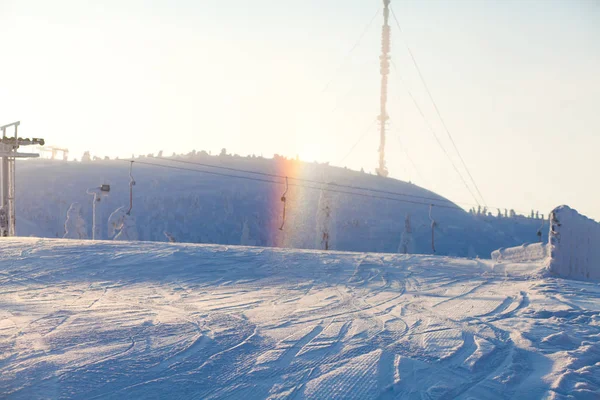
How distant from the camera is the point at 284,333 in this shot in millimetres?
7238

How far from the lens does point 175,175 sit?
298ft

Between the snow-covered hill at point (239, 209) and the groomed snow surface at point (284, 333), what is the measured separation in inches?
1853

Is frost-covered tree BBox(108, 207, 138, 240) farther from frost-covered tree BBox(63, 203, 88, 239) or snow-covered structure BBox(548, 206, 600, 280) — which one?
snow-covered structure BBox(548, 206, 600, 280)

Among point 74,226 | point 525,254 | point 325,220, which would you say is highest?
point 525,254

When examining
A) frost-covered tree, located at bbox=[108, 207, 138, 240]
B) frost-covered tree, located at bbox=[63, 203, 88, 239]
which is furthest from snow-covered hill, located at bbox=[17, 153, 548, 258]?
frost-covered tree, located at bbox=[63, 203, 88, 239]

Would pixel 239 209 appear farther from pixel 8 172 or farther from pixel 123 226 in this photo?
pixel 8 172

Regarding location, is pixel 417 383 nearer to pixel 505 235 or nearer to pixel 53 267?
pixel 53 267

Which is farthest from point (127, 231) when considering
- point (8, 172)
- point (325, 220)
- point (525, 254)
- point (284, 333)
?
point (284, 333)

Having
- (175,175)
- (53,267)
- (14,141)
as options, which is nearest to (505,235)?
(175,175)

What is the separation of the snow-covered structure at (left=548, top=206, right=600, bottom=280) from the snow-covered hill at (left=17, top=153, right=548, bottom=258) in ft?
147

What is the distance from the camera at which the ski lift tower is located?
78.0 ft

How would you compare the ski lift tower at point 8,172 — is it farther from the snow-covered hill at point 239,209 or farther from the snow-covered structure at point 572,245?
the snow-covered hill at point 239,209

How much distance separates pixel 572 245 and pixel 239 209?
6685 cm

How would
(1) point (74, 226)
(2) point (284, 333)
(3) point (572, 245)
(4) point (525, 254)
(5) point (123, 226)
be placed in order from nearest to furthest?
(2) point (284, 333) < (3) point (572, 245) < (4) point (525, 254) < (5) point (123, 226) < (1) point (74, 226)
